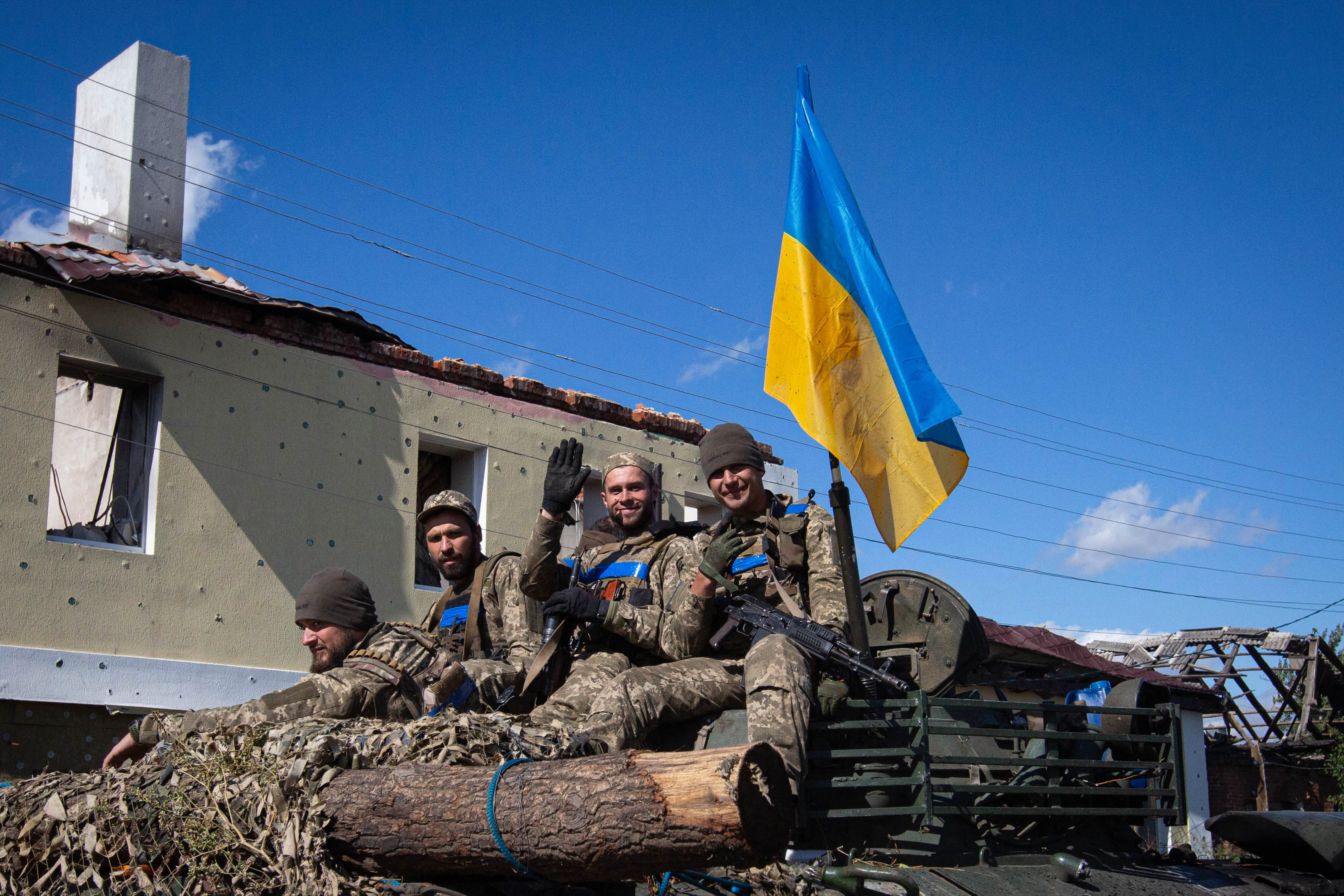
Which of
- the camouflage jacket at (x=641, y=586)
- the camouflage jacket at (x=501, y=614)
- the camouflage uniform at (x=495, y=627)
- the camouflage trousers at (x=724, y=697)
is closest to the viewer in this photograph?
the camouflage trousers at (x=724, y=697)

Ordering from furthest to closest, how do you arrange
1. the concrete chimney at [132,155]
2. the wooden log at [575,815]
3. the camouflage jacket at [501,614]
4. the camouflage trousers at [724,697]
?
the concrete chimney at [132,155], the camouflage jacket at [501,614], the camouflage trousers at [724,697], the wooden log at [575,815]

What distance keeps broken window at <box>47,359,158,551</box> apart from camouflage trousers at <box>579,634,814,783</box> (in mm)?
9328

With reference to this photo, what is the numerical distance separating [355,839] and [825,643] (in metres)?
1.97

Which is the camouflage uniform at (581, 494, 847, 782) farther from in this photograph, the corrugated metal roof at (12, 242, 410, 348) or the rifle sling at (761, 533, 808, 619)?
the corrugated metal roof at (12, 242, 410, 348)

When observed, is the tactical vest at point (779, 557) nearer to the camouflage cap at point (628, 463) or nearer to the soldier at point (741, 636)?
the soldier at point (741, 636)

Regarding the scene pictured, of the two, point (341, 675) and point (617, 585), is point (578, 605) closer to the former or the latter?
point (617, 585)

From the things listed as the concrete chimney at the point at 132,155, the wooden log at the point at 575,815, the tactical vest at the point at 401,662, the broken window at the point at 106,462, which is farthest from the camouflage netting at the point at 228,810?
the concrete chimney at the point at 132,155

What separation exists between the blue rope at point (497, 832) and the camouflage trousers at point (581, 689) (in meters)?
1.31

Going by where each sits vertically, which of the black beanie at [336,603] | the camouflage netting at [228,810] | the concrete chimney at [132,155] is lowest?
the camouflage netting at [228,810]

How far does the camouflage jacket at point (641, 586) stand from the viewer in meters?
5.30

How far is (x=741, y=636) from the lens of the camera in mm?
5297

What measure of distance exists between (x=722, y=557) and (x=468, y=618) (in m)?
1.81

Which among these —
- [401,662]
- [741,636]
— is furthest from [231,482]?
[741,636]

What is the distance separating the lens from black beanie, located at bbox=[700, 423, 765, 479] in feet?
18.8
